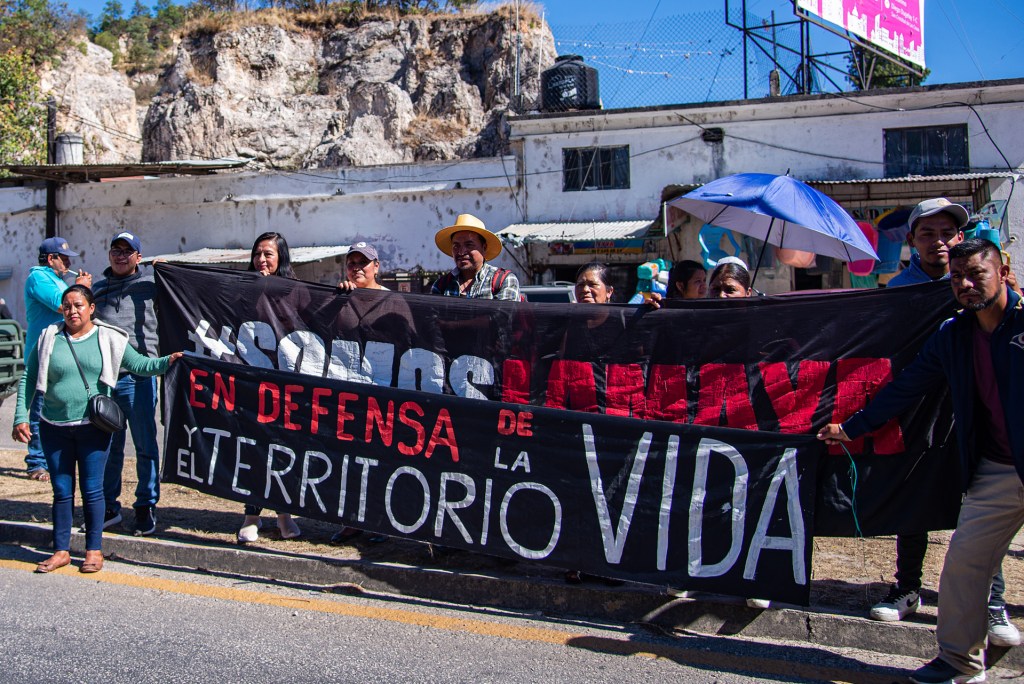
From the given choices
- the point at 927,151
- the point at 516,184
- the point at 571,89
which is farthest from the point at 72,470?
the point at 927,151

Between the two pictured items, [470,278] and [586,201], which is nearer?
[470,278]

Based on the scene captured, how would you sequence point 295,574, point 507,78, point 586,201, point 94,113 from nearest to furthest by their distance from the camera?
point 295,574 < point 586,201 < point 507,78 < point 94,113

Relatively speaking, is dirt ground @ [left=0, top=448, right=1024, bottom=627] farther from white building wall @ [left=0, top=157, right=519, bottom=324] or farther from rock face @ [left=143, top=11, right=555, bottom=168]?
rock face @ [left=143, top=11, right=555, bottom=168]

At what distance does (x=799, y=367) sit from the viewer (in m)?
4.66

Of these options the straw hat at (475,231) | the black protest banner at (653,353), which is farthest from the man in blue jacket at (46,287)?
the straw hat at (475,231)

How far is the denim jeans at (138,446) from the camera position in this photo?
5918mm

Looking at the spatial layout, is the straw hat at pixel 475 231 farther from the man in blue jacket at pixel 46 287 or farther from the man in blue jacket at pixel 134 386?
the man in blue jacket at pixel 46 287

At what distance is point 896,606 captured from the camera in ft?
14.3

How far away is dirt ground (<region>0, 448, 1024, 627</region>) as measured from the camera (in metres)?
4.77

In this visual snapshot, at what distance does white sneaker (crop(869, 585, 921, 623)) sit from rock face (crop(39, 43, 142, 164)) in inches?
1634

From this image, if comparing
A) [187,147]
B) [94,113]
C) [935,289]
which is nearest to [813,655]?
[935,289]

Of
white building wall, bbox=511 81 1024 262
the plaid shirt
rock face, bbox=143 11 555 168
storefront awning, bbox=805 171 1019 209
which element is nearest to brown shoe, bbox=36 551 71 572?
the plaid shirt

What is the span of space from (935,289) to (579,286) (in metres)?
2.18

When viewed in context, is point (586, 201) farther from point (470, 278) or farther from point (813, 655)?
point (813, 655)
